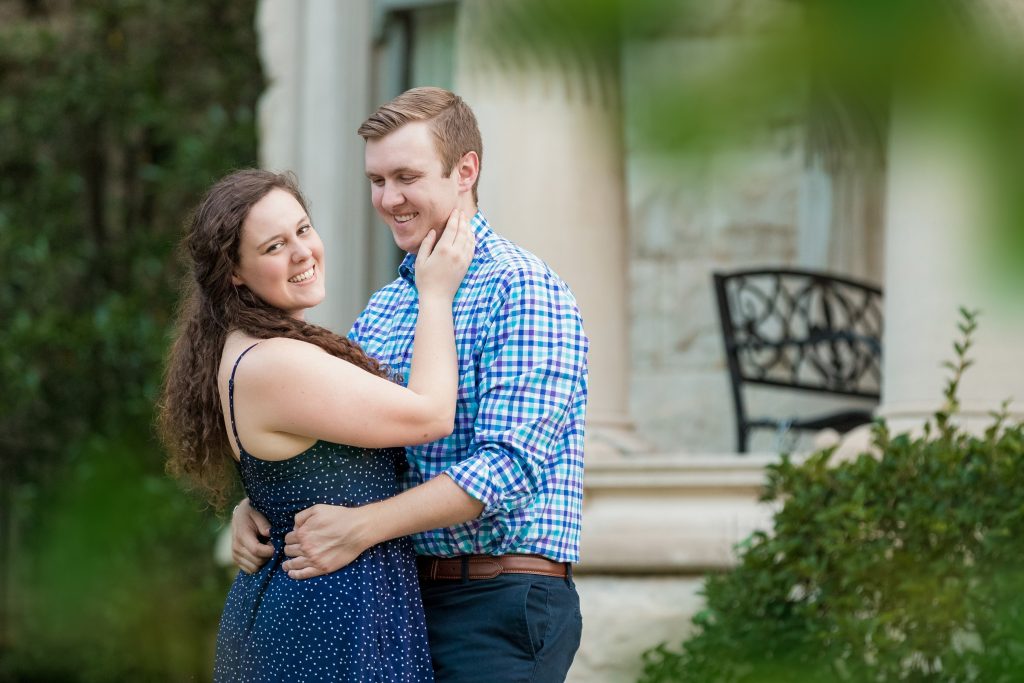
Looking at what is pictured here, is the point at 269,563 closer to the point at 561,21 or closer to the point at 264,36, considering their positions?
the point at 561,21

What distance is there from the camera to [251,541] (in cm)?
242

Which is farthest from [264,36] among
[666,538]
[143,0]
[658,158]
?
[658,158]

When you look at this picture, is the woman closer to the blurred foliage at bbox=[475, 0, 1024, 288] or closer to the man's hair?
the man's hair

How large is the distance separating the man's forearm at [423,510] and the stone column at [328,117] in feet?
12.9

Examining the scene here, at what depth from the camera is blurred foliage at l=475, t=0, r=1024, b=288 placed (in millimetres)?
698

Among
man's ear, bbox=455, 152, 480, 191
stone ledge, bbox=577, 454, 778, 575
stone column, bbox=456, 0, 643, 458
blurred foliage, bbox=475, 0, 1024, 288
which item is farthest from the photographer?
stone column, bbox=456, 0, 643, 458

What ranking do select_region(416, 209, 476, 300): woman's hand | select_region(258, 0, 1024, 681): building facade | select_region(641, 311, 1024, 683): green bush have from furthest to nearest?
select_region(258, 0, 1024, 681): building facade
select_region(641, 311, 1024, 683): green bush
select_region(416, 209, 476, 300): woman's hand

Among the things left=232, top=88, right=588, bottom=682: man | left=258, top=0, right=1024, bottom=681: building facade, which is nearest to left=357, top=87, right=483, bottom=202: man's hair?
left=232, top=88, right=588, bottom=682: man

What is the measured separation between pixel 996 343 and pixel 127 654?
454cm

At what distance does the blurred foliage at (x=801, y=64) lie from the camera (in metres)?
0.70

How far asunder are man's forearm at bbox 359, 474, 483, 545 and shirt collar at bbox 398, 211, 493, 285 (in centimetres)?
39

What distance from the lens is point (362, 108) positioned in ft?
21.0

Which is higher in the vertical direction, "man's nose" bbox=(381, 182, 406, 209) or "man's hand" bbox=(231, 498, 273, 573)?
"man's nose" bbox=(381, 182, 406, 209)

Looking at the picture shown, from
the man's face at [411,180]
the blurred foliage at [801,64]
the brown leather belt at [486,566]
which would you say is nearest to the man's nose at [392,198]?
the man's face at [411,180]
